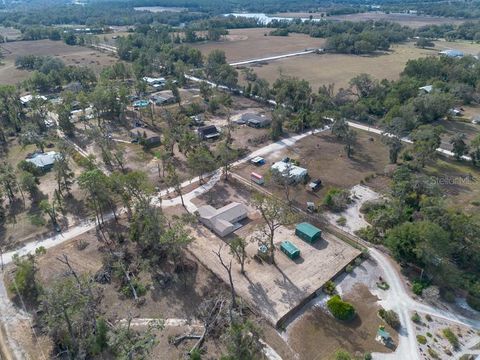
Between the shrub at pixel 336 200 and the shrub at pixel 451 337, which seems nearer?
the shrub at pixel 451 337

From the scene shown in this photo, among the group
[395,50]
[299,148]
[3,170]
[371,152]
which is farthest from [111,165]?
[395,50]

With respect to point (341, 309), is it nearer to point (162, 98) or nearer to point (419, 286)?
point (419, 286)

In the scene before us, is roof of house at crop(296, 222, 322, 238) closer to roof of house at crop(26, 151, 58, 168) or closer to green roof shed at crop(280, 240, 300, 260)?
green roof shed at crop(280, 240, 300, 260)

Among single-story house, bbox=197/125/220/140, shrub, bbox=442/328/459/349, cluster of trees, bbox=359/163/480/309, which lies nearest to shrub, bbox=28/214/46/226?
single-story house, bbox=197/125/220/140

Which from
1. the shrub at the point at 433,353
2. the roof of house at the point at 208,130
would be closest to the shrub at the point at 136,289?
the shrub at the point at 433,353

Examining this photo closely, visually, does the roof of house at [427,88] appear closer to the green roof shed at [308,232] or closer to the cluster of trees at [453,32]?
the green roof shed at [308,232]

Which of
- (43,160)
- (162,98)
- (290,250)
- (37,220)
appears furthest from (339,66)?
(37,220)

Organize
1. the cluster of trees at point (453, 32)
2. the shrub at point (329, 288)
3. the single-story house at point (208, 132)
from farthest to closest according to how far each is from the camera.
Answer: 1. the cluster of trees at point (453, 32)
2. the single-story house at point (208, 132)
3. the shrub at point (329, 288)
